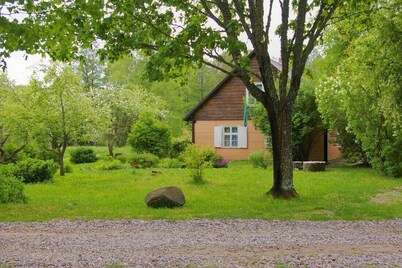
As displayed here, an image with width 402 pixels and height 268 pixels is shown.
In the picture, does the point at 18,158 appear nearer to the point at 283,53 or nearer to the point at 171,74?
the point at 171,74

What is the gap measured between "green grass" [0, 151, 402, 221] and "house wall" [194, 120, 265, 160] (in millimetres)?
10179

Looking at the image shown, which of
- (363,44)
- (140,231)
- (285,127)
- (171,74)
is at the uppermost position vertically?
(363,44)

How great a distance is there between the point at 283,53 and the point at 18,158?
51.4ft

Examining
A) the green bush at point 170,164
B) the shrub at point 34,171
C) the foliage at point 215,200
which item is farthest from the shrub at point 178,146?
the shrub at point 34,171

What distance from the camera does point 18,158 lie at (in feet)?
79.6

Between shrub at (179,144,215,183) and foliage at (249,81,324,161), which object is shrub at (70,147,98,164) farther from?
shrub at (179,144,215,183)

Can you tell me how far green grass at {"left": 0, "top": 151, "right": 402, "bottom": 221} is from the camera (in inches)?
456

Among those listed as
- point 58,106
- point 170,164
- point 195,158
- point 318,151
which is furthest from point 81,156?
point 195,158

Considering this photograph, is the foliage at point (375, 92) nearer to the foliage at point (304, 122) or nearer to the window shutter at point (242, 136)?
the foliage at point (304, 122)

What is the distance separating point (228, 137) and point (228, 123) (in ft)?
3.03

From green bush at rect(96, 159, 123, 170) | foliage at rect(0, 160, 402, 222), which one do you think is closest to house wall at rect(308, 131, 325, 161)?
foliage at rect(0, 160, 402, 222)

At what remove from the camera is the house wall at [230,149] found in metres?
31.5

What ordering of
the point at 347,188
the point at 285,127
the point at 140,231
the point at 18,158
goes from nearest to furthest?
the point at 140,231 → the point at 285,127 → the point at 347,188 → the point at 18,158

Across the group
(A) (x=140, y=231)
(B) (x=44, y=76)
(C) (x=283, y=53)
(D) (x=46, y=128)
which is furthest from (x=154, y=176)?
(A) (x=140, y=231)
